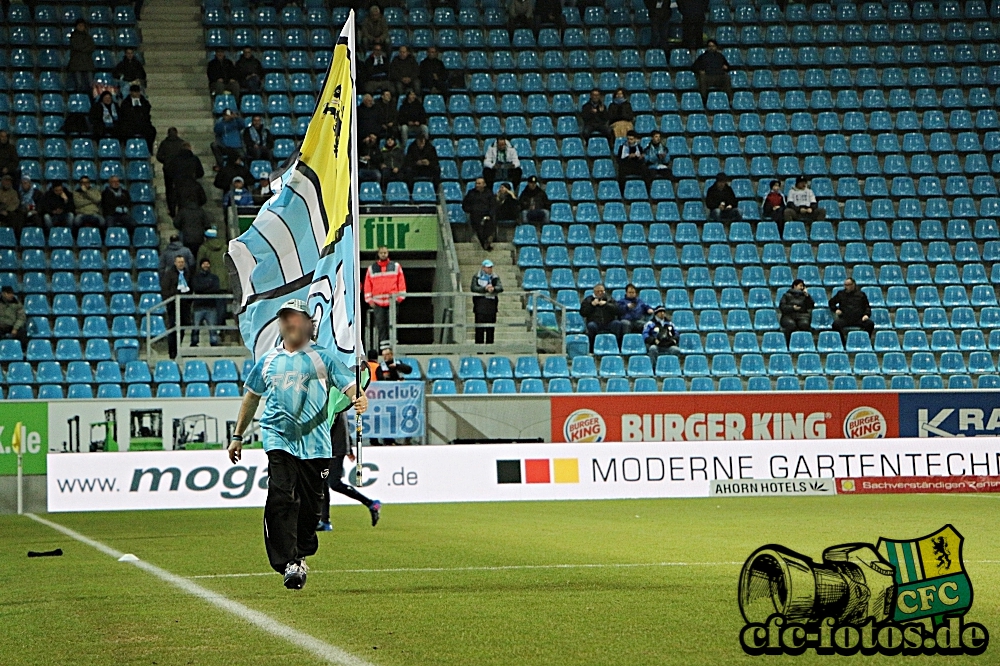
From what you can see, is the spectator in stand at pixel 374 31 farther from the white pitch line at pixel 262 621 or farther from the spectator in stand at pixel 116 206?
the white pitch line at pixel 262 621

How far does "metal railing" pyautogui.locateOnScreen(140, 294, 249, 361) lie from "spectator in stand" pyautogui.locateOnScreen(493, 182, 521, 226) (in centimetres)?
600

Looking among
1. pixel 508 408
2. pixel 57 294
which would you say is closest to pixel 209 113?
pixel 57 294

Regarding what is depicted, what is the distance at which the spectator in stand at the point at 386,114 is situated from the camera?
99.8 ft

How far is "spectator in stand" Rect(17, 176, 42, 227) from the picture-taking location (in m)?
28.7

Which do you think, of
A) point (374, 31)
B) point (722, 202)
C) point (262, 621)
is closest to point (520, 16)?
point (374, 31)

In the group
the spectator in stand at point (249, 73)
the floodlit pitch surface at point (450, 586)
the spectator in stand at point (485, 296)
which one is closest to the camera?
the floodlit pitch surface at point (450, 586)

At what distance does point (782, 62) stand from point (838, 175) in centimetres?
420

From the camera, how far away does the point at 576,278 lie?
29328mm

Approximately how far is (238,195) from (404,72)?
17.3ft

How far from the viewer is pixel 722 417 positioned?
2453cm

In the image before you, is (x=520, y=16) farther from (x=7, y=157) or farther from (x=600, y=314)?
(x=7, y=157)

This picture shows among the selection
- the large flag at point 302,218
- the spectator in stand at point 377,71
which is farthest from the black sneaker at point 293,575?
the spectator in stand at point 377,71

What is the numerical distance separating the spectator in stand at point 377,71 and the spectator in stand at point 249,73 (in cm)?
237

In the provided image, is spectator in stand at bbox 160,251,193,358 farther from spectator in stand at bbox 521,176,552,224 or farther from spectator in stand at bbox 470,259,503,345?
spectator in stand at bbox 521,176,552,224
